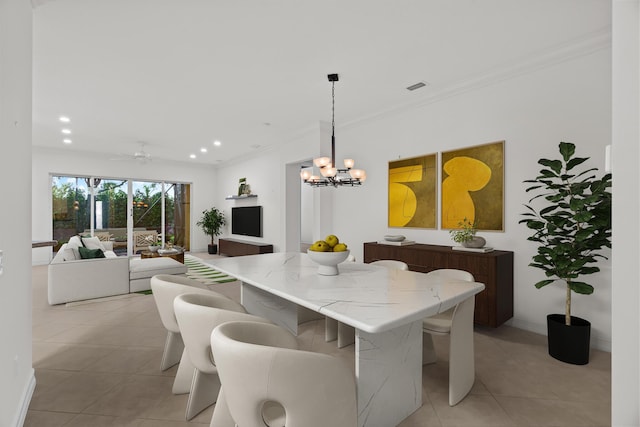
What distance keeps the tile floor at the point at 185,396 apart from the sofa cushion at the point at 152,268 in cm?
124

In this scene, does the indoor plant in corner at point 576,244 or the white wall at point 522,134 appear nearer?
the indoor plant in corner at point 576,244

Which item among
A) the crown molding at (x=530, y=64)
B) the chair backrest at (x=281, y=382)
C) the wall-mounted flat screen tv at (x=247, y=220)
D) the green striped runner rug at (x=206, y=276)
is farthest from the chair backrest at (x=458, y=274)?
the wall-mounted flat screen tv at (x=247, y=220)

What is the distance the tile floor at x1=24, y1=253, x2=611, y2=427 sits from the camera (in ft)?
5.94

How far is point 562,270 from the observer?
8.25ft

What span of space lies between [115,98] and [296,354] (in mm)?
4553

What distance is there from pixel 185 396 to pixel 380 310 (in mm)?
1561

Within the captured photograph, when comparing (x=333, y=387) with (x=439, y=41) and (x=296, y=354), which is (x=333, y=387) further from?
(x=439, y=41)

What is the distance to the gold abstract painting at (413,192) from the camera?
3992mm

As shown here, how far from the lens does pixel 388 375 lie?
166cm

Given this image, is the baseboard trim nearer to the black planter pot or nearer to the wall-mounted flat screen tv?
the black planter pot

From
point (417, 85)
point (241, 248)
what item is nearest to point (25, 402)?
point (417, 85)

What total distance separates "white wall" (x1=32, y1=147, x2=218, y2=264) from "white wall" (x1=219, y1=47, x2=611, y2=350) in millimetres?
6213

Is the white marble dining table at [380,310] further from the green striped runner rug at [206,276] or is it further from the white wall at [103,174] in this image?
the white wall at [103,174]
